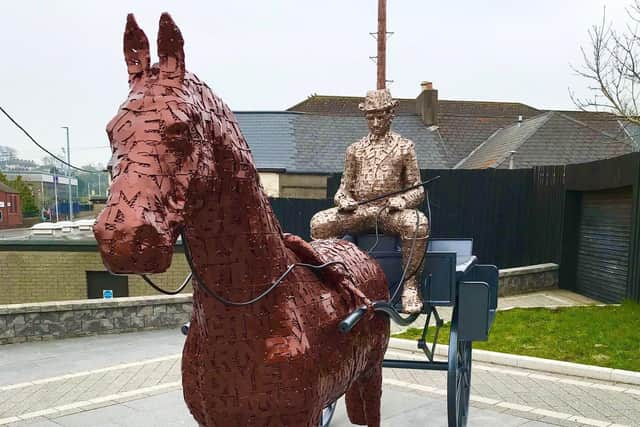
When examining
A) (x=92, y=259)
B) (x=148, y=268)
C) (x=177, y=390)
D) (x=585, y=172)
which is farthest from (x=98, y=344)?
(x=585, y=172)

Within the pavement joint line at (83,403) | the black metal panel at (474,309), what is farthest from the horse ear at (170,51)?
the pavement joint line at (83,403)

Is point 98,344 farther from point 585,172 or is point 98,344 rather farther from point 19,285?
point 585,172

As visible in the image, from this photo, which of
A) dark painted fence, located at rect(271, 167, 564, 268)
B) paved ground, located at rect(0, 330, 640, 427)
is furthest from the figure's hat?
dark painted fence, located at rect(271, 167, 564, 268)

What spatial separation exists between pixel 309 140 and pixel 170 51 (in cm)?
1824

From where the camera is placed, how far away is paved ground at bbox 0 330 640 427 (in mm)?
4957

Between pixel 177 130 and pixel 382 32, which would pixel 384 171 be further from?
pixel 382 32

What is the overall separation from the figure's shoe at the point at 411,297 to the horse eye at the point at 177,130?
2.28 meters

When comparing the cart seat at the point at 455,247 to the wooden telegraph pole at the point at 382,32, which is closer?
the cart seat at the point at 455,247

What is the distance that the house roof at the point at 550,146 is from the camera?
17172 mm

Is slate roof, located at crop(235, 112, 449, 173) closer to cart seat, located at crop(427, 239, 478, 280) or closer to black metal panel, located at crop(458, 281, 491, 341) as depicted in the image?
cart seat, located at crop(427, 239, 478, 280)

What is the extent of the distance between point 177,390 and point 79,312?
346cm

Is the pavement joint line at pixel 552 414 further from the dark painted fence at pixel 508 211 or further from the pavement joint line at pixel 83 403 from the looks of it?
the dark painted fence at pixel 508 211

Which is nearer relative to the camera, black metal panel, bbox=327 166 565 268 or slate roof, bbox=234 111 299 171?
black metal panel, bbox=327 166 565 268

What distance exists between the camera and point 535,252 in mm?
13219
